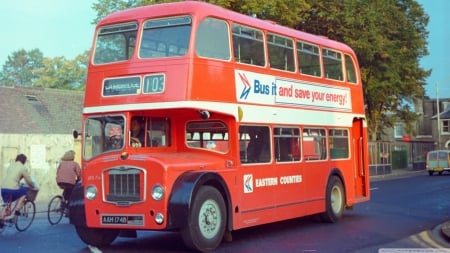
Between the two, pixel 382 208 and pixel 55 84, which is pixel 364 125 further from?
pixel 55 84

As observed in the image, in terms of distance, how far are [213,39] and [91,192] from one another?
346cm

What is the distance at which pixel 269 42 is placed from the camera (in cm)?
1324

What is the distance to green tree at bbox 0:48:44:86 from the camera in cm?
9456

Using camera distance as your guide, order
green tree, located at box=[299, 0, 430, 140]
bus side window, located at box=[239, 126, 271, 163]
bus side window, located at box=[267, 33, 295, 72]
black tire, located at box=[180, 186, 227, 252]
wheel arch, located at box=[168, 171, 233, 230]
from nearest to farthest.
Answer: wheel arch, located at box=[168, 171, 233, 230] → black tire, located at box=[180, 186, 227, 252] → bus side window, located at box=[239, 126, 271, 163] → bus side window, located at box=[267, 33, 295, 72] → green tree, located at box=[299, 0, 430, 140]

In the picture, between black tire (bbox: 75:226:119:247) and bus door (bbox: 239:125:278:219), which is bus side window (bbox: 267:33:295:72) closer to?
bus door (bbox: 239:125:278:219)

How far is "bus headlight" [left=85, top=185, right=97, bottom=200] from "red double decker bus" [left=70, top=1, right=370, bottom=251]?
3cm

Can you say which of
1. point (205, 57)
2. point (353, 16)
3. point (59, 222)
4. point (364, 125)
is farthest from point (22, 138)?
point (353, 16)

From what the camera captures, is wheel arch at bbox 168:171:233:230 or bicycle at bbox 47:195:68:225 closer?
wheel arch at bbox 168:171:233:230

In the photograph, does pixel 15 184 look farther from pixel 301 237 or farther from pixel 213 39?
pixel 301 237

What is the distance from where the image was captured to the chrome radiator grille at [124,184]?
1034 centimetres

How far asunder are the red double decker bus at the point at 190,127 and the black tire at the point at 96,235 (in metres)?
0.02

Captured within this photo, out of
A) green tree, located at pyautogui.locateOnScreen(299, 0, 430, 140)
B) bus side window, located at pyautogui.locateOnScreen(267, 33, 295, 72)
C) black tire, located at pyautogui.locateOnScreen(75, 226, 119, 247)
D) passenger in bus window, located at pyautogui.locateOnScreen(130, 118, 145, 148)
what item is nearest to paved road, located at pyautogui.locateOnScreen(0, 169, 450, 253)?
black tire, located at pyautogui.locateOnScreen(75, 226, 119, 247)

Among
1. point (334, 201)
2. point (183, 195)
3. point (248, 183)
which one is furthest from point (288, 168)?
point (183, 195)

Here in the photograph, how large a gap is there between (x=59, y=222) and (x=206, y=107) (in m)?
7.17
